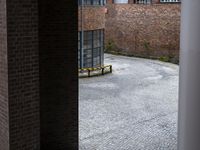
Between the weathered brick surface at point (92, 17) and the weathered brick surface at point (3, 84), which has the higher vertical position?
the weathered brick surface at point (92, 17)

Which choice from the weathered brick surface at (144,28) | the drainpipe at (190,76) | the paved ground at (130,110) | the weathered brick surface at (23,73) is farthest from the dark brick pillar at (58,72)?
the weathered brick surface at (144,28)

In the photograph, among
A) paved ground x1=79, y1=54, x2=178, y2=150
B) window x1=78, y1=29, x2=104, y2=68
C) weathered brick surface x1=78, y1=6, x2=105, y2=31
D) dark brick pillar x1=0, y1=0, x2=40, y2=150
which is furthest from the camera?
window x1=78, y1=29, x2=104, y2=68

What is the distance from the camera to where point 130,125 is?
12.9m

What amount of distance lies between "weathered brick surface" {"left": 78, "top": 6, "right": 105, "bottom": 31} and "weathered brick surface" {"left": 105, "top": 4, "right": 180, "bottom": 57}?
20.7 feet

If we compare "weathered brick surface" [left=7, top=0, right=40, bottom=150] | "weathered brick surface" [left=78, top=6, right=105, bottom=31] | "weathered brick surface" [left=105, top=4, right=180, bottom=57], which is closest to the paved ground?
"weathered brick surface" [left=78, top=6, right=105, bottom=31]

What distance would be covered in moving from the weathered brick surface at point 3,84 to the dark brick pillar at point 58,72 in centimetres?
211

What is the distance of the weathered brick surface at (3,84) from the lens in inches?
243

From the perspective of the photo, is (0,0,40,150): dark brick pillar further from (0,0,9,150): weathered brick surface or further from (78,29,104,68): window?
(78,29,104,68): window

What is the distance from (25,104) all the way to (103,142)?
4.77 m

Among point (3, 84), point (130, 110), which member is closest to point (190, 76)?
point (3, 84)

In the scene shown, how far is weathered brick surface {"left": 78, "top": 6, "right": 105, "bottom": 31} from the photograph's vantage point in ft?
78.6

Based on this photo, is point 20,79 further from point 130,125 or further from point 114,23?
point 114,23

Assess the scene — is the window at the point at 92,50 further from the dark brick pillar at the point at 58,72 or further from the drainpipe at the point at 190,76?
the drainpipe at the point at 190,76

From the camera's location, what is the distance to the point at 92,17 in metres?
24.6
